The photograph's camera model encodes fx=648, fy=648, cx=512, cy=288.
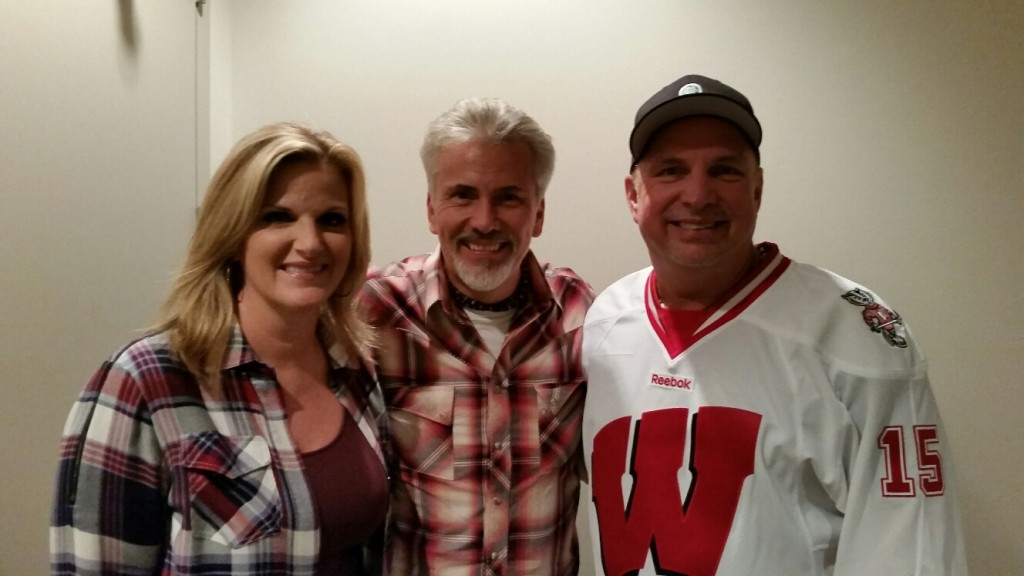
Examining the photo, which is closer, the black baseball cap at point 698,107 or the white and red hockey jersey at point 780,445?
the white and red hockey jersey at point 780,445

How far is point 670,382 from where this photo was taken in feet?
4.00

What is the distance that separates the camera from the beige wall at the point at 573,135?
1.48 metres

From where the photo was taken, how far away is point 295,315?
3.85 feet

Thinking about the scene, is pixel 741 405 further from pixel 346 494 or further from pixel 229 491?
pixel 229 491

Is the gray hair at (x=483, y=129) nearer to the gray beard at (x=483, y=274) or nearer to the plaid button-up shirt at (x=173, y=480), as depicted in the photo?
the gray beard at (x=483, y=274)

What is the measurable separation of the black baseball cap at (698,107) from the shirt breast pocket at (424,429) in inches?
27.3

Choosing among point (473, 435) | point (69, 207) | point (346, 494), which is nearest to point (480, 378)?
point (473, 435)

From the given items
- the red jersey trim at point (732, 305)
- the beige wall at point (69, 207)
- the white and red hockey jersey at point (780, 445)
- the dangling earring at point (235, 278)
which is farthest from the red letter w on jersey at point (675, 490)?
the beige wall at point (69, 207)

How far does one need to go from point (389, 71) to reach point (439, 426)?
1.19 m

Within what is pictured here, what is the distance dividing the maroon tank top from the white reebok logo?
538 millimetres

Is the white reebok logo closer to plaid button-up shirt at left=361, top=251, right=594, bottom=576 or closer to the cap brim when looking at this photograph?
plaid button-up shirt at left=361, top=251, right=594, bottom=576

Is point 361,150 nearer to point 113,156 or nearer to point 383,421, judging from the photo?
point 113,156

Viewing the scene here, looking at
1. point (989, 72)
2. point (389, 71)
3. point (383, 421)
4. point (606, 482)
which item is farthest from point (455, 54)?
point (989, 72)

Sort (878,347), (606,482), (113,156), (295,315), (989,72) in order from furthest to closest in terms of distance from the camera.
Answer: (989,72), (113,156), (606,482), (295,315), (878,347)
